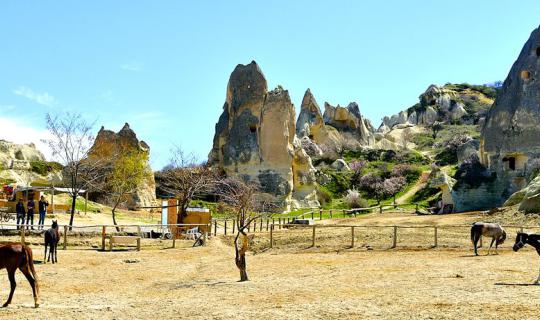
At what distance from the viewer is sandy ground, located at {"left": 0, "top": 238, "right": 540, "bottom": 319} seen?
12422mm

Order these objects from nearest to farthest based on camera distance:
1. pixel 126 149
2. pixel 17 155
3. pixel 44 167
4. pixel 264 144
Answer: pixel 126 149
pixel 264 144
pixel 44 167
pixel 17 155

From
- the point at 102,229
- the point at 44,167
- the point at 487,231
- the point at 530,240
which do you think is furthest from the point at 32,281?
the point at 44,167

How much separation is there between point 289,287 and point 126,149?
39451mm

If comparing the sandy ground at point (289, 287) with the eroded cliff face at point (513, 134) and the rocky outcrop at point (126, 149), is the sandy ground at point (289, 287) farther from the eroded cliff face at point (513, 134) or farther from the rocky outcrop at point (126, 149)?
the rocky outcrop at point (126, 149)

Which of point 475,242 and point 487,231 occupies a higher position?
point 487,231

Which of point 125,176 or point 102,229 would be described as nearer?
point 102,229

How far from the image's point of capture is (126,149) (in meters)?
53.2

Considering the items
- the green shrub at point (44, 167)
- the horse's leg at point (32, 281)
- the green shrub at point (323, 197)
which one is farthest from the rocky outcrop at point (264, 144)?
the horse's leg at point (32, 281)

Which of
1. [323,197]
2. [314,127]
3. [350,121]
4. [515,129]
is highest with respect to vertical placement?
[350,121]

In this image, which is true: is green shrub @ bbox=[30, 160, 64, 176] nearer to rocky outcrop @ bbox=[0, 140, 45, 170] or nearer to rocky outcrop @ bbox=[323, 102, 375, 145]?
rocky outcrop @ bbox=[0, 140, 45, 170]

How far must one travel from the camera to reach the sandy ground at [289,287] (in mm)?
12422

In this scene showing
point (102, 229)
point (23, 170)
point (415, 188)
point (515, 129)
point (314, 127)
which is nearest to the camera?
point (102, 229)

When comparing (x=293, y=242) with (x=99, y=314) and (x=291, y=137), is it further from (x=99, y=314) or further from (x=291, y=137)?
(x=291, y=137)

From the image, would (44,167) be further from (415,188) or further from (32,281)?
(32,281)
